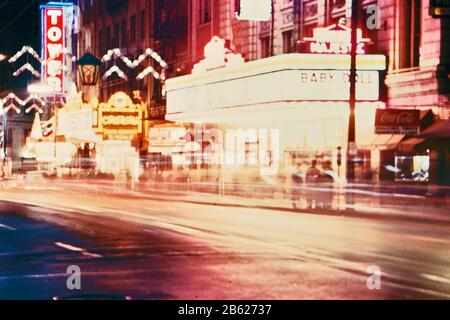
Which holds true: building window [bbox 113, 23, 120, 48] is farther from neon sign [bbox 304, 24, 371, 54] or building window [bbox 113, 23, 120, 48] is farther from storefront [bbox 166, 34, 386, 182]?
neon sign [bbox 304, 24, 371, 54]

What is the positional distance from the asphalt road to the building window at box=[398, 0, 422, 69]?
11553 millimetres

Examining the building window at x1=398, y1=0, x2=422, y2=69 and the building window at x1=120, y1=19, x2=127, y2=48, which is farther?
the building window at x1=120, y1=19, x2=127, y2=48

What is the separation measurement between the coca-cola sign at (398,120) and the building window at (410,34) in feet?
7.97

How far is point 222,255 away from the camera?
12.9 meters

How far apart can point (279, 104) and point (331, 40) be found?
3219 millimetres

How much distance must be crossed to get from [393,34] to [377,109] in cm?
342

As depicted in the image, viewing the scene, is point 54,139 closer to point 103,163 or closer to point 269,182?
point 103,163

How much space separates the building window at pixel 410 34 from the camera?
1229 inches

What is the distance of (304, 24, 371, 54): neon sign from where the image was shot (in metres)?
30.6

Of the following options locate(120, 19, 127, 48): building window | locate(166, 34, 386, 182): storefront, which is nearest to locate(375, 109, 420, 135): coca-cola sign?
locate(166, 34, 386, 182): storefront

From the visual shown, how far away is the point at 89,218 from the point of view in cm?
2100

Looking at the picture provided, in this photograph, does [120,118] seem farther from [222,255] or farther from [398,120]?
[222,255]

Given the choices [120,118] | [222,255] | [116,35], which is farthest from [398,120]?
[116,35]
